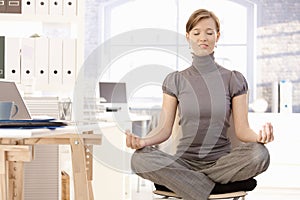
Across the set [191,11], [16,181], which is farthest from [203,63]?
[191,11]

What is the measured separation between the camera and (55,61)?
3.47 m

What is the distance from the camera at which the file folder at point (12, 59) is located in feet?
11.3

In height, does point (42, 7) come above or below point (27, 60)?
above

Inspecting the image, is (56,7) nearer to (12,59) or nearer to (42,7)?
(42,7)

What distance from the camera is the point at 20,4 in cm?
353

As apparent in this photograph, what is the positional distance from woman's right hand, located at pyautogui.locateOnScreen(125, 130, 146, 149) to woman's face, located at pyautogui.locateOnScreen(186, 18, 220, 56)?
0.46 meters

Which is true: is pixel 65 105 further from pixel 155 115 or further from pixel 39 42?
pixel 39 42

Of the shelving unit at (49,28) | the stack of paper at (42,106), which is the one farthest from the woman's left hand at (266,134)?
the shelving unit at (49,28)

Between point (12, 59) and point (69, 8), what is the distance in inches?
17.1

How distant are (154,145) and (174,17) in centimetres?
389

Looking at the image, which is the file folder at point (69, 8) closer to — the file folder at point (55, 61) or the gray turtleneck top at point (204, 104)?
the file folder at point (55, 61)

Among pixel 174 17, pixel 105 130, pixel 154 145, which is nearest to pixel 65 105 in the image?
pixel 105 130

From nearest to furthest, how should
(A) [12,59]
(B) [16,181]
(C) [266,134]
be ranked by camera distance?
1. (C) [266,134]
2. (B) [16,181]
3. (A) [12,59]

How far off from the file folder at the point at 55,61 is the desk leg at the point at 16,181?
0.54m
